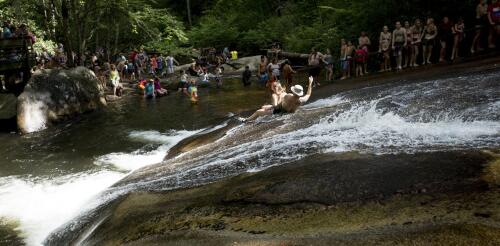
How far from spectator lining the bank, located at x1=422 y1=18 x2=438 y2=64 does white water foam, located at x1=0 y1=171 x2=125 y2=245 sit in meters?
10.3

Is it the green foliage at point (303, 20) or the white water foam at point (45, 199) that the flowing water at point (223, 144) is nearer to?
the white water foam at point (45, 199)

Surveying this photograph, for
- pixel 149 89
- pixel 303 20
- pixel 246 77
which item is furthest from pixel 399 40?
pixel 303 20

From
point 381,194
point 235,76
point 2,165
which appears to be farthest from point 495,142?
point 235,76

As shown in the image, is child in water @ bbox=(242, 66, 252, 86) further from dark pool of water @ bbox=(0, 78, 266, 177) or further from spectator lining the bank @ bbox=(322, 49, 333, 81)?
spectator lining the bank @ bbox=(322, 49, 333, 81)

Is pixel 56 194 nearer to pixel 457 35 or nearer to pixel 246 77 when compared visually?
pixel 457 35

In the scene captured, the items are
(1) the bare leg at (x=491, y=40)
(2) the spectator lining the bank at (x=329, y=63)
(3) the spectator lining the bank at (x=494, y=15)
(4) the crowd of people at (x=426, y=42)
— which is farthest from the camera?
(2) the spectator lining the bank at (x=329, y=63)

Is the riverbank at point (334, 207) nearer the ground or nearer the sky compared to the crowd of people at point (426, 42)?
nearer the ground

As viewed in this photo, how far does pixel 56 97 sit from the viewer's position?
17.5 m

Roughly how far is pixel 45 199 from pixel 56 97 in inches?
372

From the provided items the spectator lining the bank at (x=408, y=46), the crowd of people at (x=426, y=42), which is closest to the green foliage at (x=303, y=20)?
the crowd of people at (x=426, y=42)

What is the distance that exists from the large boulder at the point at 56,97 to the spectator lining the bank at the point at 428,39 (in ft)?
41.4

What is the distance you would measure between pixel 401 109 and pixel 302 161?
139 inches

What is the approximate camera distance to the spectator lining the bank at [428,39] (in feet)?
48.3

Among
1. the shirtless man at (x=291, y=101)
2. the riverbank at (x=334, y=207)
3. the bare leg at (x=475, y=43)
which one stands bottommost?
the riverbank at (x=334, y=207)
